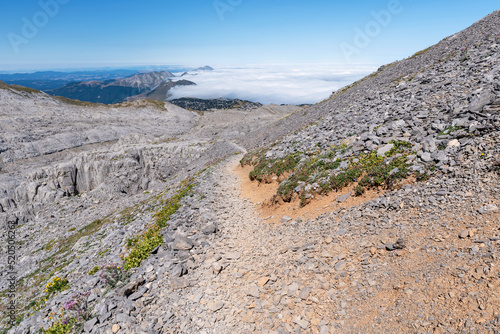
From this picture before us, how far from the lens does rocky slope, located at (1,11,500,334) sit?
7181mm

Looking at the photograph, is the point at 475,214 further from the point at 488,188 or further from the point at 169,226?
the point at 169,226

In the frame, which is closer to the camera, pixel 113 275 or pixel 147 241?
pixel 113 275

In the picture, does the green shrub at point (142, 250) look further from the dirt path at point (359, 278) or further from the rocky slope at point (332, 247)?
the dirt path at point (359, 278)

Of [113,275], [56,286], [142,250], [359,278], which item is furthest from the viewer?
[56,286]

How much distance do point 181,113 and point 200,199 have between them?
115056mm

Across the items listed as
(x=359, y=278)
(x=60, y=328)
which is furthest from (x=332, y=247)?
(x=60, y=328)

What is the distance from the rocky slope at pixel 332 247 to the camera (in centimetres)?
718

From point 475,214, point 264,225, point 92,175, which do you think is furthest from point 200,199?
point 92,175

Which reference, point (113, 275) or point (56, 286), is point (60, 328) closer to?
point (113, 275)

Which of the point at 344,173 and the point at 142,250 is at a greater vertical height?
the point at 344,173

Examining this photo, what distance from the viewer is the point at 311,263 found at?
9.83 meters

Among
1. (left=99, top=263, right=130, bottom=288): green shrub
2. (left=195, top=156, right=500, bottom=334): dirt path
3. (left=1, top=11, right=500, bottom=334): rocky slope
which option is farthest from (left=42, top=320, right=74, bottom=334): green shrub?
(left=195, top=156, right=500, bottom=334): dirt path

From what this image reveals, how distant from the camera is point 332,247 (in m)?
10.4

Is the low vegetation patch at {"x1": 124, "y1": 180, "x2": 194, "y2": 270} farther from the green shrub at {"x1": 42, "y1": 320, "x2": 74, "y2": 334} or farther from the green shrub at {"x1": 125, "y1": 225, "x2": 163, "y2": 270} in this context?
the green shrub at {"x1": 42, "y1": 320, "x2": 74, "y2": 334}
